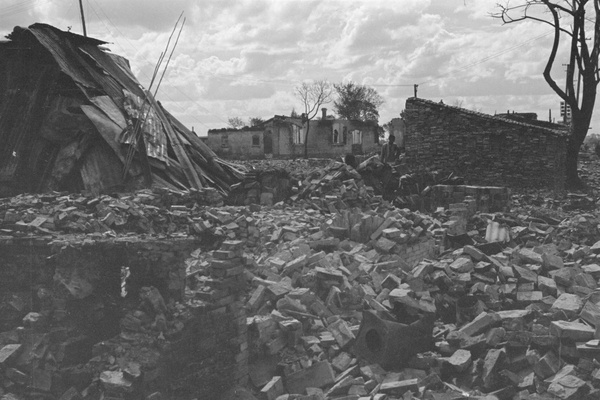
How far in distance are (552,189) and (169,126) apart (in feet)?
40.3

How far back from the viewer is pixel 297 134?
37.9m

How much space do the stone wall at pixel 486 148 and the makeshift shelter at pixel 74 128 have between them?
23.1 ft

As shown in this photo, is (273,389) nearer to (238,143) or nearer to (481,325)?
(481,325)

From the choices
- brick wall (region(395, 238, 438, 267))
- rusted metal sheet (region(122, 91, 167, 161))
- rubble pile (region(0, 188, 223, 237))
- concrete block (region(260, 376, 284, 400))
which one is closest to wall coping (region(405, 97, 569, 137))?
rusted metal sheet (region(122, 91, 167, 161))

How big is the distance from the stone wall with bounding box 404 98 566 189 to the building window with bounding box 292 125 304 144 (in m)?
19.2

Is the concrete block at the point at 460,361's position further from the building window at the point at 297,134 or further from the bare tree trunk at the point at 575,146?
the building window at the point at 297,134

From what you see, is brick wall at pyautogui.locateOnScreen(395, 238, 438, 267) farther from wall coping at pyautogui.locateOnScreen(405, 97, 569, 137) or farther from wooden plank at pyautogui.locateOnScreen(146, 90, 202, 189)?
wall coping at pyautogui.locateOnScreen(405, 97, 569, 137)

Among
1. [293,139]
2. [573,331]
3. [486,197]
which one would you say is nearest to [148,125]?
[486,197]

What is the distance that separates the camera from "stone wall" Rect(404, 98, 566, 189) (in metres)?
17.5

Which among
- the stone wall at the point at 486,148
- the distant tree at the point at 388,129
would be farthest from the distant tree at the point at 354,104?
the stone wall at the point at 486,148

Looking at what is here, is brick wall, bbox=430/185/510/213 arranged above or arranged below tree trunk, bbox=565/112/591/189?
below

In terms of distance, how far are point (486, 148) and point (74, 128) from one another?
1259 centimetres

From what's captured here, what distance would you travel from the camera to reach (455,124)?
58.7 ft

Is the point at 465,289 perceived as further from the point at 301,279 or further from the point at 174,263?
the point at 174,263
